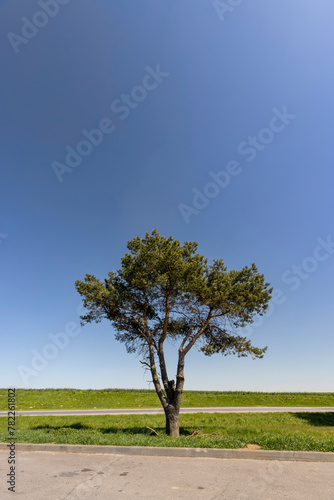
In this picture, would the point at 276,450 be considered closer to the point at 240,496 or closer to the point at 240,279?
the point at 240,496

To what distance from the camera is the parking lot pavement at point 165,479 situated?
5202 mm

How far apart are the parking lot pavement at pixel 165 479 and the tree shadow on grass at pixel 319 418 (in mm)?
17452

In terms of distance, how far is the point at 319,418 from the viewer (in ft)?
74.4

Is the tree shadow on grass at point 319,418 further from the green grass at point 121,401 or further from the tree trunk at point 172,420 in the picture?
the tree trunk at point 172,420

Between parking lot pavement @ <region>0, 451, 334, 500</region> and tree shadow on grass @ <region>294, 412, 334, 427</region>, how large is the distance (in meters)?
17.5

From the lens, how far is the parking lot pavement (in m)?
5.20

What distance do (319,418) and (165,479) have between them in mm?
22275

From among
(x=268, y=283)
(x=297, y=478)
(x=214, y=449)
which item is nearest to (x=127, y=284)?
(x=268, y=283)

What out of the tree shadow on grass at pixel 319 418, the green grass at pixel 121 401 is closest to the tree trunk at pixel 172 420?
the tree shadow on grass at pixel 319 418

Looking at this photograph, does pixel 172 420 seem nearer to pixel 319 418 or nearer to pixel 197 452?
pixel 197 452

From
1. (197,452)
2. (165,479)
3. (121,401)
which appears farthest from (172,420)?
(121,401)

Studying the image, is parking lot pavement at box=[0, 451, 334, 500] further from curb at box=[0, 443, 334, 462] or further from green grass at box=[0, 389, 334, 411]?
green grass at box=[0, 389, 334, 411]

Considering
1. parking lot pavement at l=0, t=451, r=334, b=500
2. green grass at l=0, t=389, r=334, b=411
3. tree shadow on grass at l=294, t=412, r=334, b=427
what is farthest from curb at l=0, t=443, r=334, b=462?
green grass at l=0, t=389, r=334, b=411

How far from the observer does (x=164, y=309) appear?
14.0 m
